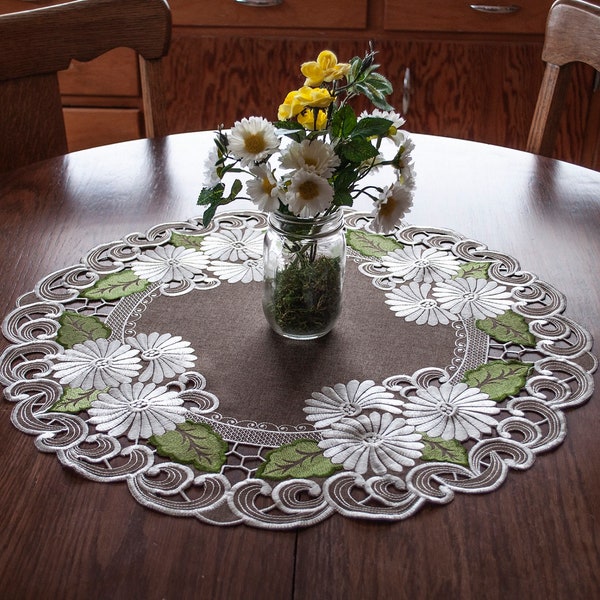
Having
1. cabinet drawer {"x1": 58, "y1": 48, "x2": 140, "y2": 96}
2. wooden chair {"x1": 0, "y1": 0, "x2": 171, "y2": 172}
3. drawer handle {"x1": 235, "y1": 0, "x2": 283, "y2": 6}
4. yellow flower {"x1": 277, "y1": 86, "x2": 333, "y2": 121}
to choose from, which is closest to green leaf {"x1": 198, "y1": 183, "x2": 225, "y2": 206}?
yellow flower {"x1": 277, "y1": 86, "x2": 333, "y2": 121}

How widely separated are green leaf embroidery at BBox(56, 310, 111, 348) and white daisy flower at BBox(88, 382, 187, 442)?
0.38ft

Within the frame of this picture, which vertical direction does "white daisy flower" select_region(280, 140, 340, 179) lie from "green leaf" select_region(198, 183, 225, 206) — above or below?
above

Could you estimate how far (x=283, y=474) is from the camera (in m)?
0.79

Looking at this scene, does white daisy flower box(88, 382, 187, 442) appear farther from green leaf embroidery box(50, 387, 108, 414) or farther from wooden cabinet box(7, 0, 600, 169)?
wooden cabinet box(7, 0, 600, 169)

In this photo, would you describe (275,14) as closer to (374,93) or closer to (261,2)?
(261,2)

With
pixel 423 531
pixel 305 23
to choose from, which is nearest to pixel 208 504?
pixel 423 531

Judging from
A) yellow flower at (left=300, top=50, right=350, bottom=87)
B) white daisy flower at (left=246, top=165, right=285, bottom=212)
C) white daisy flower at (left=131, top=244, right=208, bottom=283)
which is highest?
yellow flower at (left=300, top=50, right=350, bottom=87)

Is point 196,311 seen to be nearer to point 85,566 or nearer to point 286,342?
point 286,342

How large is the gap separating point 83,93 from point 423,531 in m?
2.43

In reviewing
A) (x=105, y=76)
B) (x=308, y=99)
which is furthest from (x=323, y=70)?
(x=105, y=76)

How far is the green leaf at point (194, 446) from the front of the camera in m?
0.81

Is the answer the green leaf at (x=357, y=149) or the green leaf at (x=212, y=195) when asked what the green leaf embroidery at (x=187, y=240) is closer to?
the green leaf at (x=212, y=195)

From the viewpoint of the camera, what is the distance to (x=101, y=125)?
112 inches

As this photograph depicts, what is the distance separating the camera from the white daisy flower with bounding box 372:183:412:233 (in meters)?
0.93
